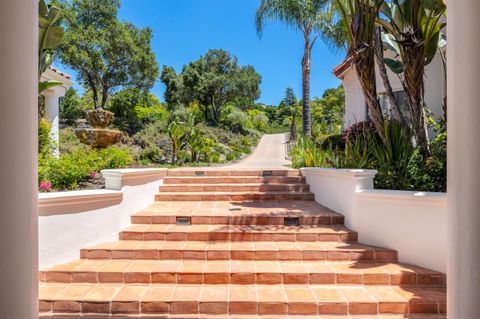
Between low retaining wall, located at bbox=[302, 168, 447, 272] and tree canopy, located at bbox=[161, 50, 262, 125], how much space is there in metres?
26.6

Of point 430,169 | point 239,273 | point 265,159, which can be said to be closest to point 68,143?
point 265,159

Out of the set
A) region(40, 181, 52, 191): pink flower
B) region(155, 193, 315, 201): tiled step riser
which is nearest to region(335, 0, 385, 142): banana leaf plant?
region(155, 193, 315, 201): tiled step riser

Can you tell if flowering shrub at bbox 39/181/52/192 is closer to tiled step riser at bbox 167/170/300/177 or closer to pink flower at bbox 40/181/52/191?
pink flower at bbox 40/181/52/191

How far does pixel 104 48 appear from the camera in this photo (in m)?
23.5

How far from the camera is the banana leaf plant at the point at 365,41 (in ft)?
17.8

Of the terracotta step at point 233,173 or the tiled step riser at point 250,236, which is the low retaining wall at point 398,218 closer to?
the tiled step riser at point 250,236

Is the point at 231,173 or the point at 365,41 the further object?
the point at 231,173

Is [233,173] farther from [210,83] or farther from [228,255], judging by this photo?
[210,83]

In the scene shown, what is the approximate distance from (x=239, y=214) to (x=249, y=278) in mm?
1748

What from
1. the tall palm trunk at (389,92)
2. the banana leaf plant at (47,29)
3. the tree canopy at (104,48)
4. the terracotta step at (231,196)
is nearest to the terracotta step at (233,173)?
the terracotta step at (231,196)

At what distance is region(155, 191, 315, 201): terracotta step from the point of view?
7109 millimetres
